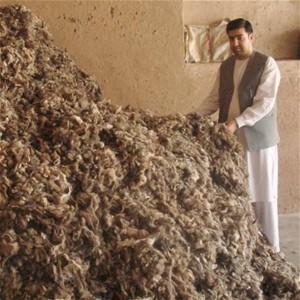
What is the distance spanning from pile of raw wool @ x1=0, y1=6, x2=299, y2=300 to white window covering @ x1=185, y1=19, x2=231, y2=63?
2087 millimetres

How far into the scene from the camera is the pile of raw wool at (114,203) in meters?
2.24

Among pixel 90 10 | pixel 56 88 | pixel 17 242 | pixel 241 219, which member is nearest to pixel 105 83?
pixel 90 10

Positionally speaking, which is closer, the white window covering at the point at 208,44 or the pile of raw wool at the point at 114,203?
the pile of raw wool at the point at 114,203

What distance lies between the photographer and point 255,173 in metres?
3.73

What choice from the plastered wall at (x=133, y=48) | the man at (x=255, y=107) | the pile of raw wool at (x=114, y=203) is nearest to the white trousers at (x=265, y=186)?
the man at (x=255, y=107)

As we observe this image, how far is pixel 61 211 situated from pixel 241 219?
1.00 meters

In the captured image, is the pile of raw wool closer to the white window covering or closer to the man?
the man

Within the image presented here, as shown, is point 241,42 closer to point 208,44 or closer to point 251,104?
point 251,104

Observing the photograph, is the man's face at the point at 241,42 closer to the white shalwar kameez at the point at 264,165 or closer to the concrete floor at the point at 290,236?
the white shalwar kameez at the point at 264,165

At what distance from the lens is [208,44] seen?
518cm

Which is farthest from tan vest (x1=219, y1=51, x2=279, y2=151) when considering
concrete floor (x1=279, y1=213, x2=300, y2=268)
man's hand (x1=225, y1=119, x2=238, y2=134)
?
concrete floor (x1=279, y1=213, x2=300, y2=268)

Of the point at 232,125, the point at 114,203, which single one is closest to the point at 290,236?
the point at 232,125

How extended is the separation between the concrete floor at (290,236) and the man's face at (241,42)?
4.89ft

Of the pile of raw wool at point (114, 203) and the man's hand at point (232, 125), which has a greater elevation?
the man's hand at point (232, 125)
